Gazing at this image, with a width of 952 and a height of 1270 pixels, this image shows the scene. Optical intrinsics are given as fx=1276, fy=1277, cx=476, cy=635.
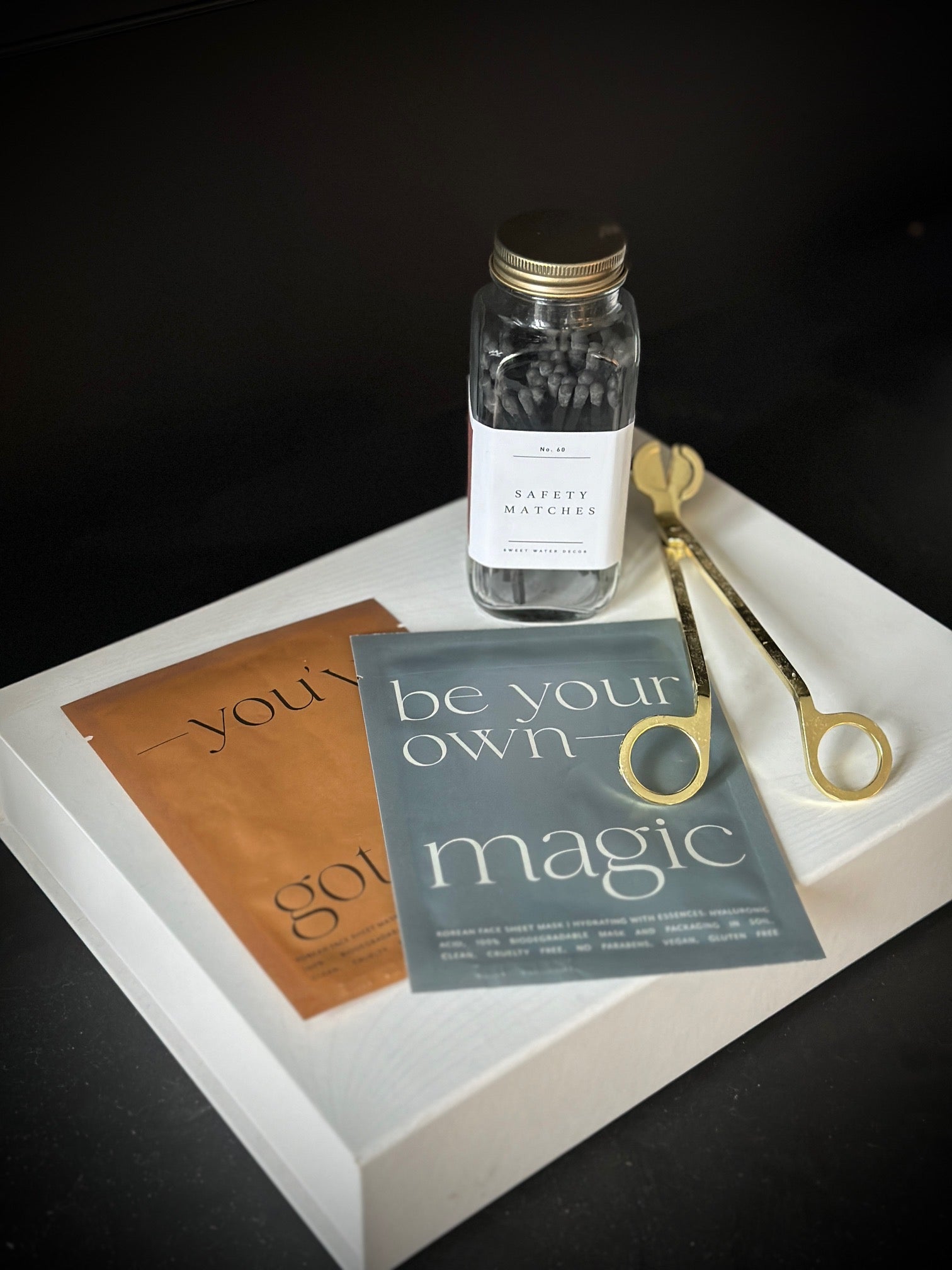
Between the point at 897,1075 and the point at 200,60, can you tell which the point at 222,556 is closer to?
the point at 200,60

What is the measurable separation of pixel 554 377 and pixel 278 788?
0.21 metres

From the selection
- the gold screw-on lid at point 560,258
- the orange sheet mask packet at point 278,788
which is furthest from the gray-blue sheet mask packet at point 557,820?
the gold screw-on lid at point 560,258

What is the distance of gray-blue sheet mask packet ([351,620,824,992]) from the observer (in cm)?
47

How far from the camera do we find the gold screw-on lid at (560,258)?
52cm

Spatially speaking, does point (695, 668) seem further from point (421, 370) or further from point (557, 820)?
point (421, 370)

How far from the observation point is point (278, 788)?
54cm

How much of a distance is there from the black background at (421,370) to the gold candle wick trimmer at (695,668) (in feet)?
0.32

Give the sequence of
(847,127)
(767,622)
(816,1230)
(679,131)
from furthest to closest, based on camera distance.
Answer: (847,127) < (679,131) < (767,622) < (816,1230)

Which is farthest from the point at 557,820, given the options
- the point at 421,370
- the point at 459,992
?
the point at 421,370

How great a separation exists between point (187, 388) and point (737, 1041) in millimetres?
493

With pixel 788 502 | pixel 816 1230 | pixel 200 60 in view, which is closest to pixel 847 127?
pixel 788 502

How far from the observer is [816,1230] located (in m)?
0.46

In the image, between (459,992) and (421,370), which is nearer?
(459,992)

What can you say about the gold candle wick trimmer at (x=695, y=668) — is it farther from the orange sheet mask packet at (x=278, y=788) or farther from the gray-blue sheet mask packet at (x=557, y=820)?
the orange sheet mask packet at (x=278, y=788)
